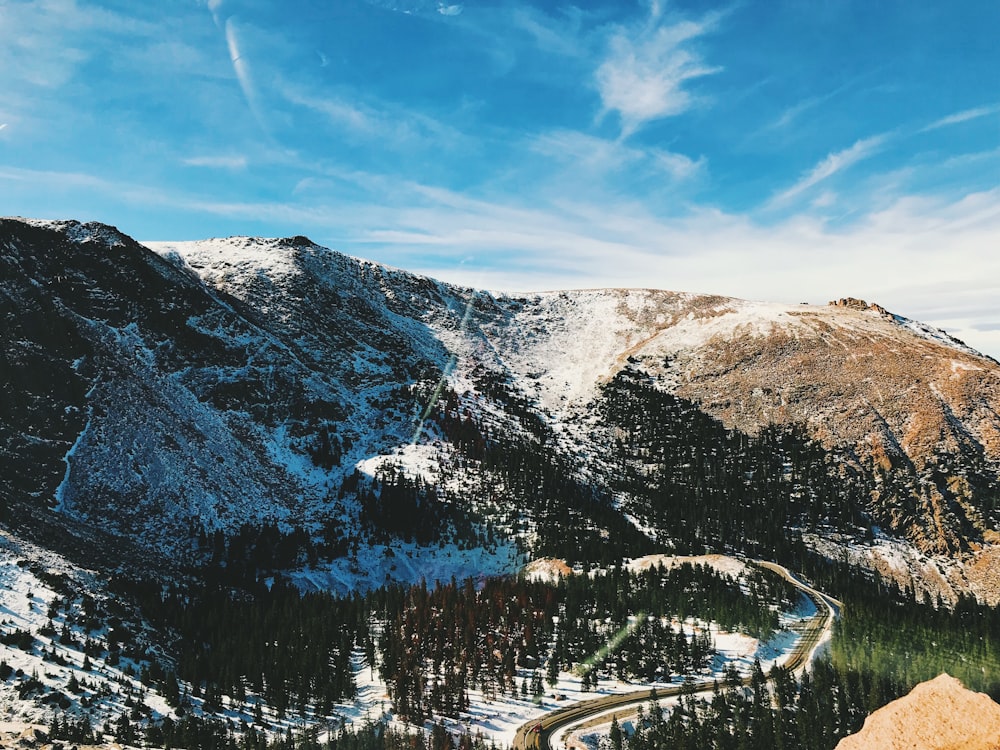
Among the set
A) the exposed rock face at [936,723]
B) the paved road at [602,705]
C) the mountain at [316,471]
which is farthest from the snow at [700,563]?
the exposed rock face at [936,723]

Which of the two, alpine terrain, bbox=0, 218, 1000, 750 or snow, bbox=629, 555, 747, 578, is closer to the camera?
alpine terrain, bbox=0, 218, 1000, 750

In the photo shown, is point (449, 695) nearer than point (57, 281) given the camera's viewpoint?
Yes

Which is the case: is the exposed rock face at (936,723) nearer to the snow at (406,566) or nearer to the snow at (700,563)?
the snow at (700,563)

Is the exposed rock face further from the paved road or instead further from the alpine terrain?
the alpine terrain

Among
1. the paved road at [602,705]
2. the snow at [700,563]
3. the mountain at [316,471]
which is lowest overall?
the paved road at [602,705]

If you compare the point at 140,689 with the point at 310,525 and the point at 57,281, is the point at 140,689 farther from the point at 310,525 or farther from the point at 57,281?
the point at 57,281

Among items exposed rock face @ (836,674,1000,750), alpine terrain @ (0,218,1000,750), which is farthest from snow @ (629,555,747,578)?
exposed rock face @ (836,674,1000,750)

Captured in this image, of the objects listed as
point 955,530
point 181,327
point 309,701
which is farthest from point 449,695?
point 955,530

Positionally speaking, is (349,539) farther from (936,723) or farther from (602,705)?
(936,723)
